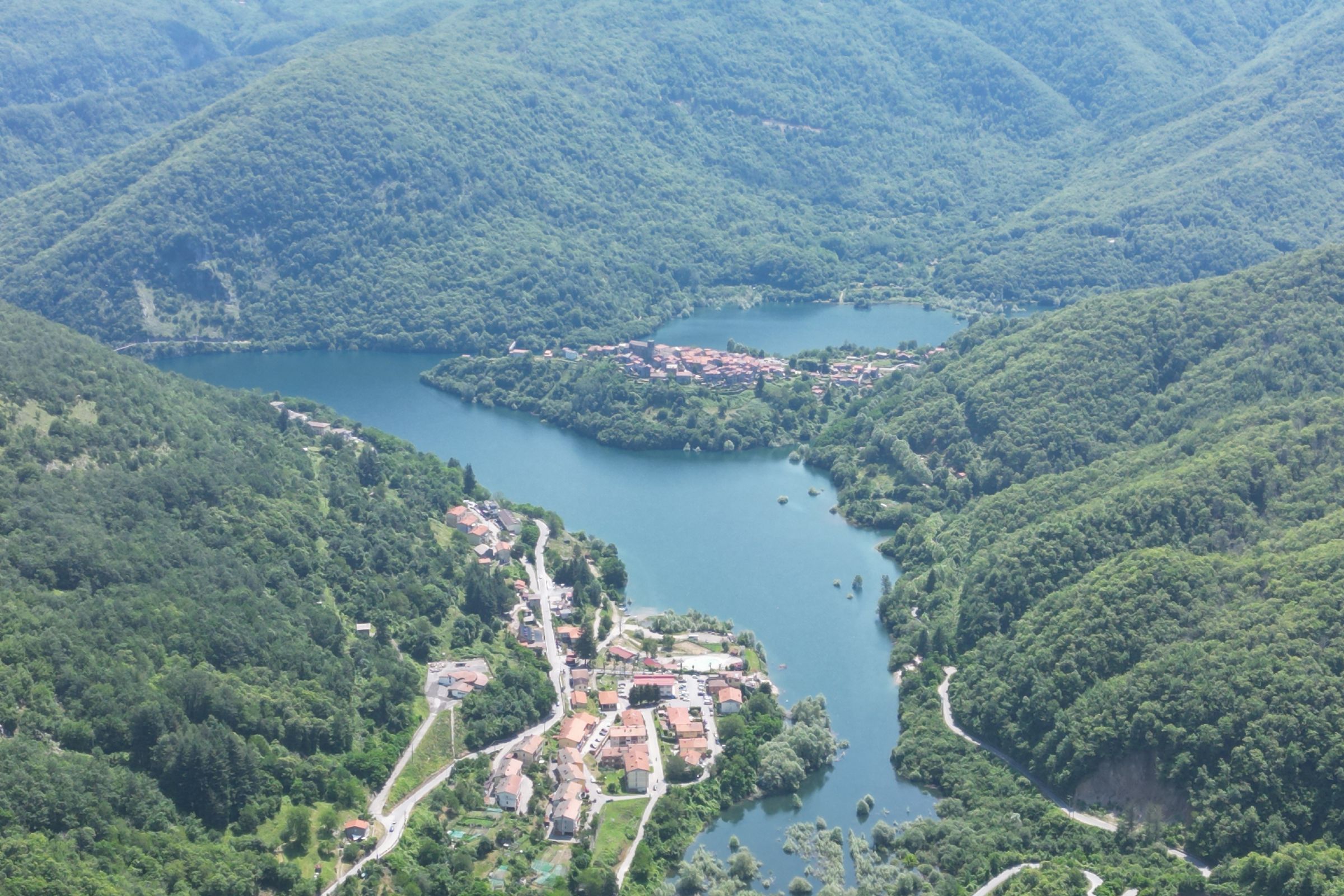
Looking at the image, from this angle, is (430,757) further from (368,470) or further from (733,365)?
(733,365)

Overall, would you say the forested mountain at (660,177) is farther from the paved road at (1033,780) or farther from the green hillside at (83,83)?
the paved road at (1033,780)

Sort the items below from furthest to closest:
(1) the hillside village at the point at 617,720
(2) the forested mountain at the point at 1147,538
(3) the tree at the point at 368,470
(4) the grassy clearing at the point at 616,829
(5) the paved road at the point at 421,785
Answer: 1. (3) the tree at the point at 368,470
2. (1) the hillside village at the point at 617,720
3. (2) the forested mountain at the point at 1147,538
4. (4) the grassy clearing at the point at 616,829
5. (5) the paved road at the point at 421,785

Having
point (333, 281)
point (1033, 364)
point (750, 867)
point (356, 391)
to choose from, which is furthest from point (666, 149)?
point (750, 867)

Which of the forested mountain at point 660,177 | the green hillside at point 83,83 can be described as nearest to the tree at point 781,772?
the forested mountain at point 660,177

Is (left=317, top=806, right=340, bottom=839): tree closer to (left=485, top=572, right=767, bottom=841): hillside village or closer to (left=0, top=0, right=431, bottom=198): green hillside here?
(left=485, top=572, right=767, bottom=841): hillside village

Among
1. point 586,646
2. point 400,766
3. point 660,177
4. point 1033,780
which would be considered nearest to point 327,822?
point 400,766
